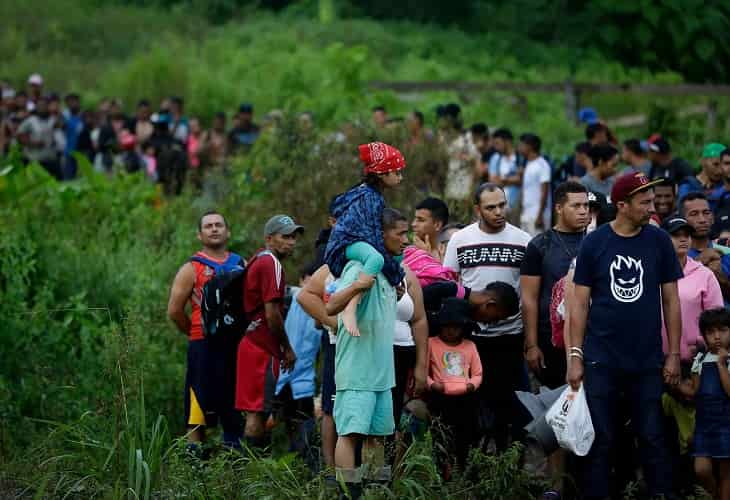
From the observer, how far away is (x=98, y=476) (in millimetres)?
8250

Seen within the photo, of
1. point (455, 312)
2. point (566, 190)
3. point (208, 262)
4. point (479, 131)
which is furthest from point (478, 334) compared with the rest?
point (479, 131)

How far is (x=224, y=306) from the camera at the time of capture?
33.0ft

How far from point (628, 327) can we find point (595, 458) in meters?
0.83

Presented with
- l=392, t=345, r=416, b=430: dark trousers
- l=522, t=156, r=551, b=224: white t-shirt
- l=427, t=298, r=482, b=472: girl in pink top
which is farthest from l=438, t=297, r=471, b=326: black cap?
l=522, t=156, r=551, b=224: white t-shirt

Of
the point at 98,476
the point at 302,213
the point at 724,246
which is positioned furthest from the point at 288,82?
the point at 98,476

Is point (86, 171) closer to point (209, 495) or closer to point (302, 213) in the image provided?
point (302, 213)

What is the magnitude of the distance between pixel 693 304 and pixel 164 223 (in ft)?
28.2

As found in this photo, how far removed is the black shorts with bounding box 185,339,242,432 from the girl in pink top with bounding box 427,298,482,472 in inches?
63.6

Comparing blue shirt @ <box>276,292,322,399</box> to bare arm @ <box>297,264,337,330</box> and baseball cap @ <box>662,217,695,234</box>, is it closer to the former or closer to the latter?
bare arm @ <box>297,264,337,330</box>

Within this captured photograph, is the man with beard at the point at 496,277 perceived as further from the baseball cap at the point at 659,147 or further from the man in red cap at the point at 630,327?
the baseball cap at the point at 659,147

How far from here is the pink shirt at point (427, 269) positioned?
974cm

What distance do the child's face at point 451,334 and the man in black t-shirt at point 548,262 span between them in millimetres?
454

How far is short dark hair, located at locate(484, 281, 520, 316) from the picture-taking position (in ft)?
31.4

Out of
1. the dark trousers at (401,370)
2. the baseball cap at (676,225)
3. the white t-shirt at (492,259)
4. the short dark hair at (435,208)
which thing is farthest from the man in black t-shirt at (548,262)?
the short dark hair at (435,208)
